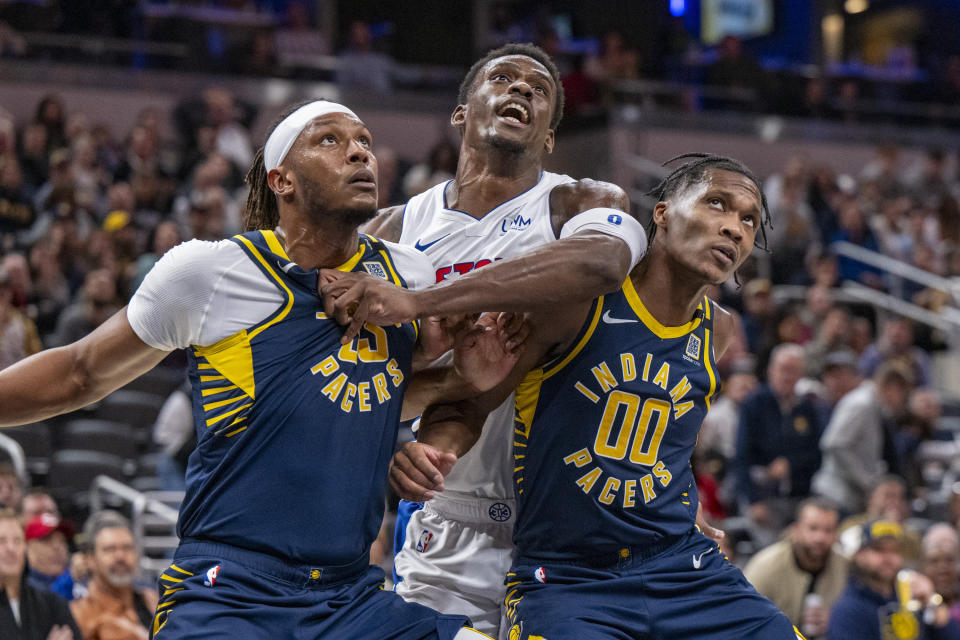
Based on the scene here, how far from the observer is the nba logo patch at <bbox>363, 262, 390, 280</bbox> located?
3.83 metres

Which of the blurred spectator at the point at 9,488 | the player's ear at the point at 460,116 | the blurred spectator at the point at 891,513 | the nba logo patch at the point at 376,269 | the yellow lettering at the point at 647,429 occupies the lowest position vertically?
the blurred spectator at the point at 891,513

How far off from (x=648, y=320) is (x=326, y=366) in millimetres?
1163

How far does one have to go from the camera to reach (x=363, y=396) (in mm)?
3598

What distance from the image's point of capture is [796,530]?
8109mm

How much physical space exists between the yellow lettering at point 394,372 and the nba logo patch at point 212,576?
0.72 metres

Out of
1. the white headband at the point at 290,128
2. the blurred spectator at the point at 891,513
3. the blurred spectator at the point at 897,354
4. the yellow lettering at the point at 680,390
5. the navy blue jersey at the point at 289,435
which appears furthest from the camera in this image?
the blurred spectator at the point at 897,354

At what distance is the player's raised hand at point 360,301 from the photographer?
3.59m

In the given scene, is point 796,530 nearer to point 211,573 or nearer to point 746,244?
point 746,244

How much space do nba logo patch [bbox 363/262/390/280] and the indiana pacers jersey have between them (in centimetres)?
68

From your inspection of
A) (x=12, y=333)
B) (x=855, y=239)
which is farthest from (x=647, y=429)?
(x=855, y=239)

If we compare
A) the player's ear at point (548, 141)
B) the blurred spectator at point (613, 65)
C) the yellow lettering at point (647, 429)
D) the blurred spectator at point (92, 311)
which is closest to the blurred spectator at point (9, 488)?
the blurred spectator at point (92, 311)

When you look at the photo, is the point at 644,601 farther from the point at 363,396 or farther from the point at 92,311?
the point at 92,311

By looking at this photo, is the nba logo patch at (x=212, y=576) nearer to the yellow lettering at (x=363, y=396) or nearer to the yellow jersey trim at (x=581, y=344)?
the yellow lettering at (x=363, y=396)

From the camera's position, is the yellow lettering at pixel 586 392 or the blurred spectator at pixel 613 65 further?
the blurred spectator at pixel 613 65
